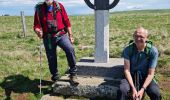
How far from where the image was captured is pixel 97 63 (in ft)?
29.3

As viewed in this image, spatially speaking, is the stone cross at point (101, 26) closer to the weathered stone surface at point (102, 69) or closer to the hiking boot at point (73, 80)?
the weathered stone surface at point (102, 69)

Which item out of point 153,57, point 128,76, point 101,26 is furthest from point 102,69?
point 153,57

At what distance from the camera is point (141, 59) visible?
22.7 ft

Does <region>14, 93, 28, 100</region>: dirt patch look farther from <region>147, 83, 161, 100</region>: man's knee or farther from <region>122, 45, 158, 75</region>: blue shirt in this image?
<region>147, 83, 161, 100</region>: man's knee

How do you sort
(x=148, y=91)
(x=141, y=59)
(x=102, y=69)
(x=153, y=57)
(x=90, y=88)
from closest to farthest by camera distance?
(x=148, y=91), (x=153, y=57), (x=141, y=59), (x=90, y=88), (x=102, y=69)

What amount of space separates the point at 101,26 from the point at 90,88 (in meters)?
1.59

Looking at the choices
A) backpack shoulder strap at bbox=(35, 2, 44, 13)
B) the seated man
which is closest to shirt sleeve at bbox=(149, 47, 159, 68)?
the seated man

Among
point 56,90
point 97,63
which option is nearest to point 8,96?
point 56,90

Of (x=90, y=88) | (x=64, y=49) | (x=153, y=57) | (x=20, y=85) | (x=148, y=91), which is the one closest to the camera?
(x=148, y=91)

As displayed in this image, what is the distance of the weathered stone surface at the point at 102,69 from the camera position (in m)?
8.52

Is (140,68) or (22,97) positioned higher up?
(140,68)

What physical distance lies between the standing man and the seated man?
173 centimetres

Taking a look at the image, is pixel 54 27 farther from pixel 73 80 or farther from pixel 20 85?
pixel 20 85

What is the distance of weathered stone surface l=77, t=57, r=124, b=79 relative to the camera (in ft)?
28.0
